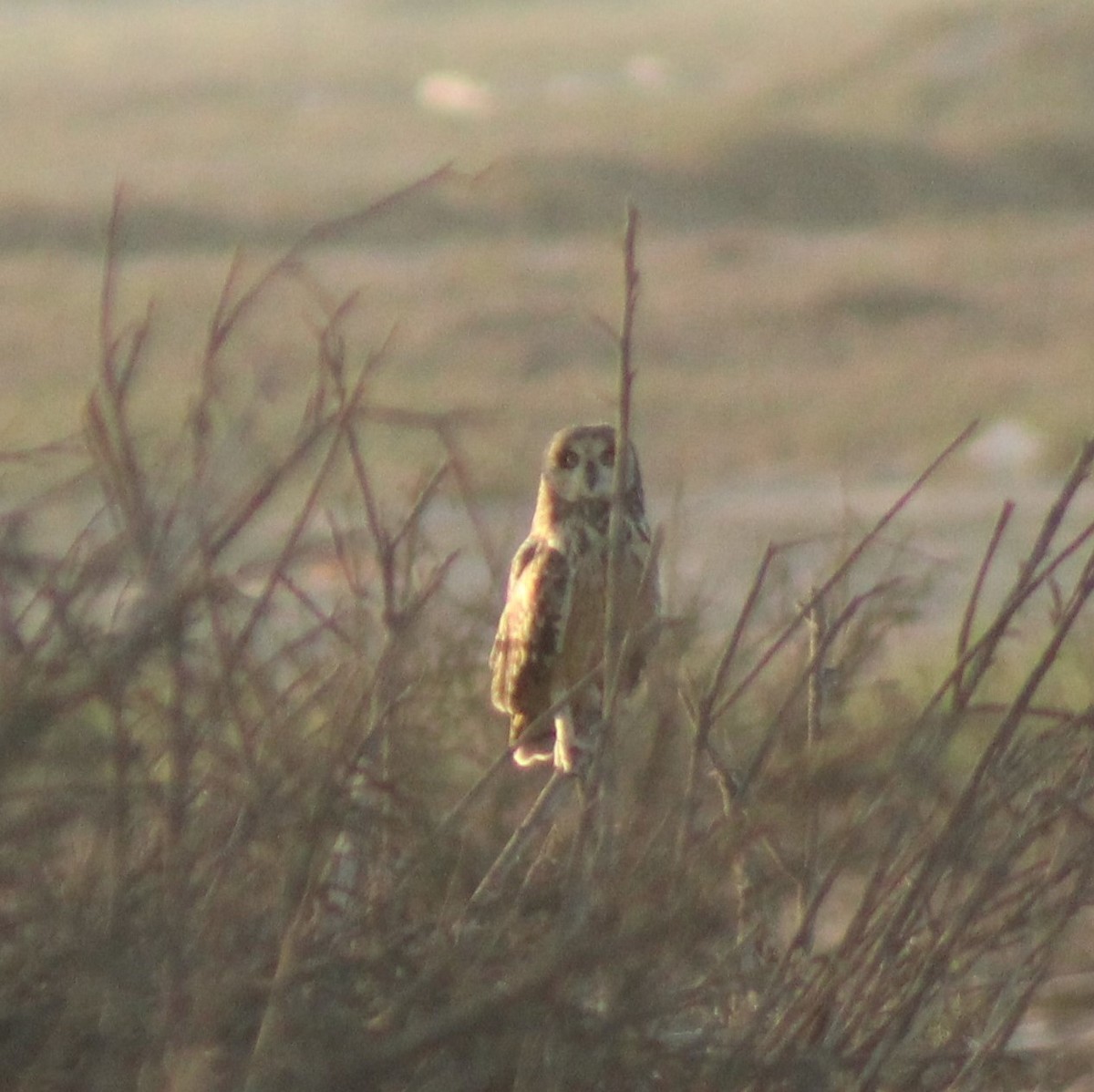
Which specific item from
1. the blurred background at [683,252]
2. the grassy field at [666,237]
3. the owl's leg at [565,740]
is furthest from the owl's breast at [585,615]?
the blurred background at [683,252]

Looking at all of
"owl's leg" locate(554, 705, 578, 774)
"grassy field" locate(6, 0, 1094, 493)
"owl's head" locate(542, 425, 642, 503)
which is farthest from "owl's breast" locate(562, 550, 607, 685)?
"owl's leg" locate(554, 705, 578, 774)

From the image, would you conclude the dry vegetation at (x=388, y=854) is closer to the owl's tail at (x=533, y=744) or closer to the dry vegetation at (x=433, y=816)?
the dry vegetation at (x=433, y=816)

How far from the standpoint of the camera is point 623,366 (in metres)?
2.46

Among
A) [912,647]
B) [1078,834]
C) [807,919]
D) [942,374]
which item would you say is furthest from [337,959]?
[942,374]

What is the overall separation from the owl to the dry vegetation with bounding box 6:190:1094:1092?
1.38 metres

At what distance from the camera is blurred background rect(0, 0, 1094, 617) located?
20188 millimetres

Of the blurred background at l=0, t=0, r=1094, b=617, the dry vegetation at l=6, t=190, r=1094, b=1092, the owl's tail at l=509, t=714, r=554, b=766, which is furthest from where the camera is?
the blurred background at l=0, t=0, r=1094, b=617

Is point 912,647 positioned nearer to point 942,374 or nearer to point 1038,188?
point 942,374

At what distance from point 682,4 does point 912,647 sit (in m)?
89.0

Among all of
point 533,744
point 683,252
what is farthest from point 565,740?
point 683,252

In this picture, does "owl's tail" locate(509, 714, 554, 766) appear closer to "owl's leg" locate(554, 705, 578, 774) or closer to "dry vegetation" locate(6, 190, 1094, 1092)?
"owl's leg" locate(554, 705, 578, 774)

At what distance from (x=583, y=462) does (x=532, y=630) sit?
0.28 metres

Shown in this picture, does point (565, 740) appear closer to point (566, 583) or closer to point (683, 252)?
point (566, 583)

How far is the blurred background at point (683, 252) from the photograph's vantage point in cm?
2019
